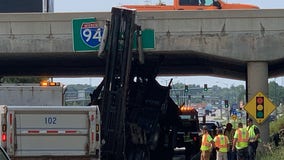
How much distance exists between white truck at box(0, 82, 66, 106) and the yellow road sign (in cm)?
580

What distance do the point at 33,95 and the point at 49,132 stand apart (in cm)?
399

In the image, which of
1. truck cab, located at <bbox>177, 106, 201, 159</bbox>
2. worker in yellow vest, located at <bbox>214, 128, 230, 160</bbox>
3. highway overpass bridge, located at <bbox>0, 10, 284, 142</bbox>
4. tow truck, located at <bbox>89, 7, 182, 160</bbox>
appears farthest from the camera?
truck cab, located at <bbox>177, 106, 201, 159</bbox>

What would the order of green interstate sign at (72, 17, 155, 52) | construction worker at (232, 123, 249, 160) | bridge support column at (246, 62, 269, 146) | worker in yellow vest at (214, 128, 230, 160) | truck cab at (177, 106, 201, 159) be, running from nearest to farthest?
construction worker at (232, 123, 249, 160) → worker in yellow vest at (214, 128, 230, 160) → green interstate sign at (72, 17, 155, 52) → bridge support column at (246, 62, 269, 146) → truck cab at (177, 106, 201, 159)

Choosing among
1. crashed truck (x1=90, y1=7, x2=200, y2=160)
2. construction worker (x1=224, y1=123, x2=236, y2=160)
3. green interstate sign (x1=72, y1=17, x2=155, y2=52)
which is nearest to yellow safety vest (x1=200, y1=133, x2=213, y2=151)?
construction worker (x1=224, y1=123, x2=236, y2=160)

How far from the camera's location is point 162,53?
1227 inches

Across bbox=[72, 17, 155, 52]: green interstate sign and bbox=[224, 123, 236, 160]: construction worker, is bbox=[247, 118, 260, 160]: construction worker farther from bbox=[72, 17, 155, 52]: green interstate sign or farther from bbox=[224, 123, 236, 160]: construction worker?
bbox=[72, 17, 155, 52]: green interstate sign

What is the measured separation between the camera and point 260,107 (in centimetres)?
2614

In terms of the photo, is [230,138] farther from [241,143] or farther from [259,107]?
[259,107]

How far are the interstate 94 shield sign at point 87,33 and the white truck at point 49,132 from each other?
888 cm

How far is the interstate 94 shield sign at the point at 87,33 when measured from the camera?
96.3 ft

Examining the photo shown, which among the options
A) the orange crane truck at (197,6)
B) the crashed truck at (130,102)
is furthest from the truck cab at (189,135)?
the orange crane truck at (197,6)

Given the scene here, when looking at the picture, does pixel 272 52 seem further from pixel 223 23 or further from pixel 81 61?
pixel 81 61

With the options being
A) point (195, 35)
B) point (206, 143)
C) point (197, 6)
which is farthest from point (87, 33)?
point (197, 6)

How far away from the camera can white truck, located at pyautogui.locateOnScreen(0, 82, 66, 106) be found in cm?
2411
